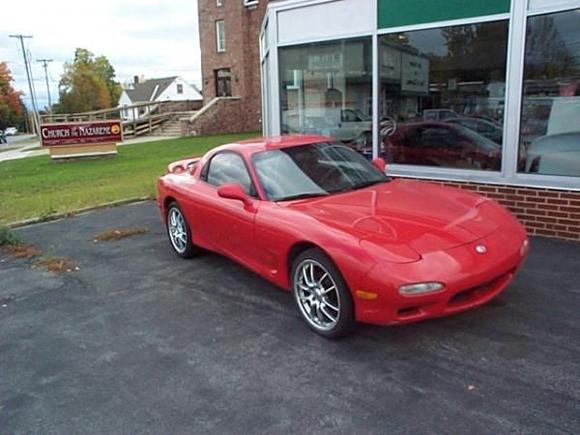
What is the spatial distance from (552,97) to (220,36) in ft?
94.6

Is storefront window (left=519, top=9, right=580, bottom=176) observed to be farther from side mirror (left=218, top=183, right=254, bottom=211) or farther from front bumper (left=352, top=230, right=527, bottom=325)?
side mirror (left=218, top=183, right=254, bottom=211)

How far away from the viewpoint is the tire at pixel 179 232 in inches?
207

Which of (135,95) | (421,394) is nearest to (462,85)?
(421,394)

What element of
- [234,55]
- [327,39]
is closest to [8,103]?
[234,55]

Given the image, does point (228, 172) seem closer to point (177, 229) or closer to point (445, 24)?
point (177, 229)

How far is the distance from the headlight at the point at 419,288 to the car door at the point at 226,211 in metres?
1.49

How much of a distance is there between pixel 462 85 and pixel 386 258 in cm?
433

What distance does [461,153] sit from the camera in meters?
6.51

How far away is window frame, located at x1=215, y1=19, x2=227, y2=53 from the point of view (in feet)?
102

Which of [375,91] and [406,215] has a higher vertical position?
[375,91]

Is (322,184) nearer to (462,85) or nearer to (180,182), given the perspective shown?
(180,182)

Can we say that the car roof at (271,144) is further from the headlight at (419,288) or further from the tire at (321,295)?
the headlight at (419,288)

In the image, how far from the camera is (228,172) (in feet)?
15.2

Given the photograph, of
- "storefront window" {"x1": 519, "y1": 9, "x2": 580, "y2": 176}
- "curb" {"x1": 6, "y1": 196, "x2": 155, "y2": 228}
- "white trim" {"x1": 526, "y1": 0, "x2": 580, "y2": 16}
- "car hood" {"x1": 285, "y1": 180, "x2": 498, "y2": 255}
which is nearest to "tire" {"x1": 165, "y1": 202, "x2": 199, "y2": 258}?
"car hood" {"x1": 285, "y1": 180, "x2": 498, "y2": 255}
